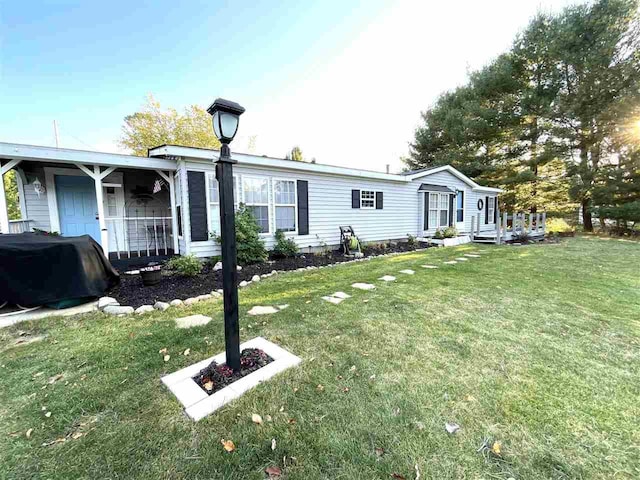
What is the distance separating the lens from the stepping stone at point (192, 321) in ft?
9.57

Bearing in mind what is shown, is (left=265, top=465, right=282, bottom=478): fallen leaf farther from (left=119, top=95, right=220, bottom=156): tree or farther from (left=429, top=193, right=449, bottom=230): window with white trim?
(left=119, top=95, right=220, bottom=156): tree

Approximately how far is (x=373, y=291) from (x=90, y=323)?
3627 millimetres

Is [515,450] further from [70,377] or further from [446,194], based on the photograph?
[446,194]

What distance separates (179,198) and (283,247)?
8.58 feet

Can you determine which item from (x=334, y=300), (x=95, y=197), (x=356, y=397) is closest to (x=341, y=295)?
(x=334, y=300)

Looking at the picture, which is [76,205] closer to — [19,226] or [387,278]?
[19,226]

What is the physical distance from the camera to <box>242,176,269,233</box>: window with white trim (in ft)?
20.9

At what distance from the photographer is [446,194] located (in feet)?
37.3

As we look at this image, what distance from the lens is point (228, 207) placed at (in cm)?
189

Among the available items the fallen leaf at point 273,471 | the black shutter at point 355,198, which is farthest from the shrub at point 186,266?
the black shutter at point 355,198

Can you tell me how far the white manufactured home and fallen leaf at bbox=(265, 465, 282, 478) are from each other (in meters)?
5.03

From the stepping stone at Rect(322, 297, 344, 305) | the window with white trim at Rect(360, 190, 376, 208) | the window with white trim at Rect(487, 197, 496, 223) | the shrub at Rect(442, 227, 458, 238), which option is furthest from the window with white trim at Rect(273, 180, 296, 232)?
the window with white trim at Rect(487, 197, 496, 223)

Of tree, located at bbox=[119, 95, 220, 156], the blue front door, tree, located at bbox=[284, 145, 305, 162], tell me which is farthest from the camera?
tree, located at bbox=[284, 145, 305, 162]

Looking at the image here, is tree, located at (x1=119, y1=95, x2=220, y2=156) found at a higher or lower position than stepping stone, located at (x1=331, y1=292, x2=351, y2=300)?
higher
